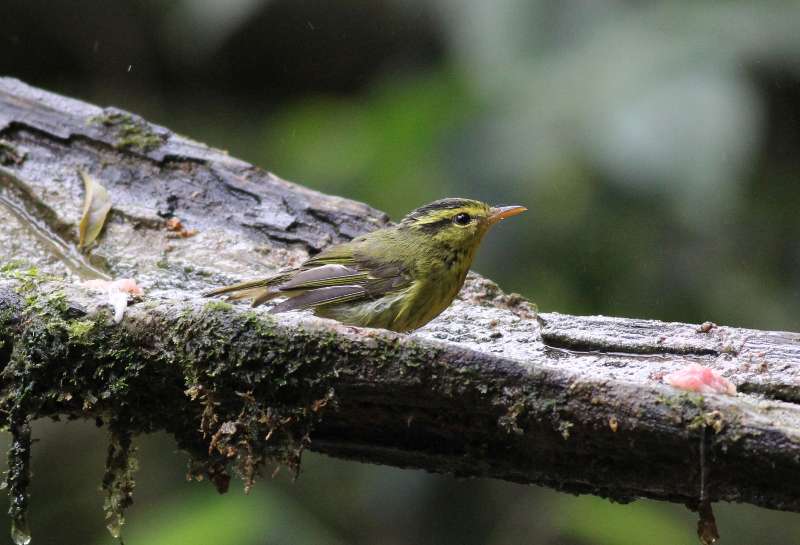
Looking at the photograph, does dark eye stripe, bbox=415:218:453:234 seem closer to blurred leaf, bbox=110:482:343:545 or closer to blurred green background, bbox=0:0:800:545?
blurred green background, bbox=0:0:800:545

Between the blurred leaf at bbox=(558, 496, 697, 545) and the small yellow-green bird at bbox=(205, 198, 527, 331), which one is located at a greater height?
the small yellow-green bird at bbox=(205, 198, 527, 331)

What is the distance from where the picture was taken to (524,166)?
5512 millimetres

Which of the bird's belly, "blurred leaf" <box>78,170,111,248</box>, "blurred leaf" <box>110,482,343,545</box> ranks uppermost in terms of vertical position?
"blurred leaf" <box>78,170,111,248</box>

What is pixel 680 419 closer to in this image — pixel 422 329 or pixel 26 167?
pixel 422 329

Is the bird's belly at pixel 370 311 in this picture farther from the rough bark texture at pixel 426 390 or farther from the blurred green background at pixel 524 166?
the blurred green background at pixel 524 166

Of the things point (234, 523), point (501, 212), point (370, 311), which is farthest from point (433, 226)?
point (234, 523)

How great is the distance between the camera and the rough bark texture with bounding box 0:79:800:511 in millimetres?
2818

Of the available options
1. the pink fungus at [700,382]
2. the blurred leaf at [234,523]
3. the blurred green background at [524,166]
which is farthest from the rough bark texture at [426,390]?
the blurred leaf at [234,523]

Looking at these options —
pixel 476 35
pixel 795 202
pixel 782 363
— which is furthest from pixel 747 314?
pixel 782 363

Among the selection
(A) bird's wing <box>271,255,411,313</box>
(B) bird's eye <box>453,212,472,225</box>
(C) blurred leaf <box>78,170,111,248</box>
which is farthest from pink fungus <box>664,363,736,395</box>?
(C) blurred leaf <box>78,170,111,248</box>

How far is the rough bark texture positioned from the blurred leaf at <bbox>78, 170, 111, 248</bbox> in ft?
0.85

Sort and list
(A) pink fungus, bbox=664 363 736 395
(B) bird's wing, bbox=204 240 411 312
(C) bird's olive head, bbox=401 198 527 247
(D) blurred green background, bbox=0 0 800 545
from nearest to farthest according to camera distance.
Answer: (A) pink fungus, bbox=664 363 736 395
(B) bird's wing, bbox=204 240 411 312
(C) bird's olive head, bbox=401 198 527 247
(D) blurred green background, bbox=0 0 800 545

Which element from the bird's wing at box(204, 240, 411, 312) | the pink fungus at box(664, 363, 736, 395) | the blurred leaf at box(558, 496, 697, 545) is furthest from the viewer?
the blurred leaf at box(558, 496, 697, 545)

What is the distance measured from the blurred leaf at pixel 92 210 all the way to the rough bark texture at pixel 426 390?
0.26m
